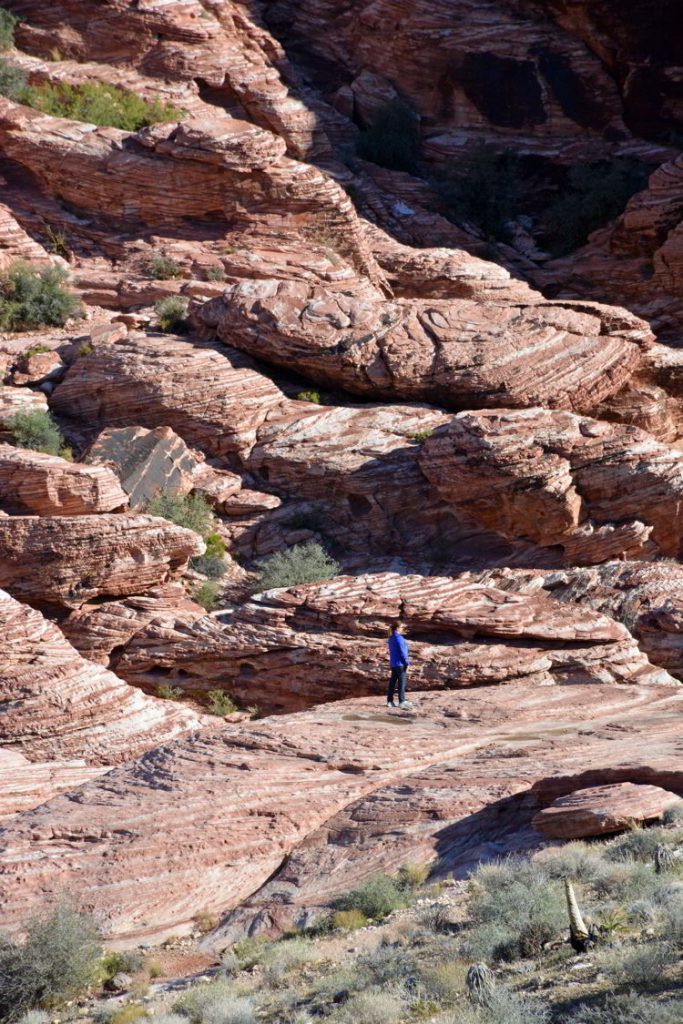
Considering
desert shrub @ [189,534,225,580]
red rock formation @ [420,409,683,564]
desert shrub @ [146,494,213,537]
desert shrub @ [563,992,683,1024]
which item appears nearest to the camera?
desert shrub @ [563,992,683,1024]

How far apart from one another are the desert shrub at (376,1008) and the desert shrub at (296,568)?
12007mm

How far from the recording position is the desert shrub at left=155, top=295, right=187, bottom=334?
2639cm

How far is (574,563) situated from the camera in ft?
70.7

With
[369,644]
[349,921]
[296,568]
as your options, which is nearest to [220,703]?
[369,644]

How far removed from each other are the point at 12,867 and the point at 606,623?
869cm

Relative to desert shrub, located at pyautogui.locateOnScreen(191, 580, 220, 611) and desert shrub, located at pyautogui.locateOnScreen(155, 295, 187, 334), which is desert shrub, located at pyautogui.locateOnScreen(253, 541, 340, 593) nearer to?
desert shrub, located at pyautogui.locateOnScreen(191, 580, 220, 611)

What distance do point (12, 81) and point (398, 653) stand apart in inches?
888

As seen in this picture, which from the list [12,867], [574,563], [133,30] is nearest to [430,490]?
[574,563]

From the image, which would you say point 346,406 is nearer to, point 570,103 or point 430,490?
point 430,490

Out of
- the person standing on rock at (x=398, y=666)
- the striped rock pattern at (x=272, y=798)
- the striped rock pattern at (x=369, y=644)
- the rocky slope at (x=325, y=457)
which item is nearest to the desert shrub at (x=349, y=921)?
the rocky slope at (x=325, y=457)

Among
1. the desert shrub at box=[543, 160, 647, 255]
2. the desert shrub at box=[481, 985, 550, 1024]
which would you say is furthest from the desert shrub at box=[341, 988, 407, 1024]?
the desert shrub at box=[543, 160, 647, 255]

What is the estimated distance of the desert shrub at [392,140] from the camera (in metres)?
35.6

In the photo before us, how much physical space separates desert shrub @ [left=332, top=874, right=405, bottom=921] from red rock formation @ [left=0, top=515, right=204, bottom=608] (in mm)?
9436

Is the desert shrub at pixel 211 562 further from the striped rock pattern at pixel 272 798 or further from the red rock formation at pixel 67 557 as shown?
the striped rock pattern at pixel 272 798
